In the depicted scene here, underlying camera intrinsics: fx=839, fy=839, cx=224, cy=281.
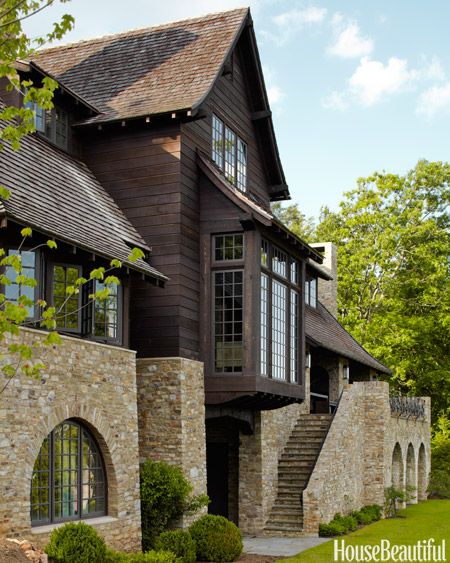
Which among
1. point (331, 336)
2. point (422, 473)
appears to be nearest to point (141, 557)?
point (331, 336)

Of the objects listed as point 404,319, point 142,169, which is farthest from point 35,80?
point 404,319

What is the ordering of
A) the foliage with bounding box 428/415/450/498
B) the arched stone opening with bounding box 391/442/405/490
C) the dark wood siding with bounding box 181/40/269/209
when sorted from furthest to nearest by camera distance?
the foliage with bounding box 428/415/450/498
the arched stone opening with bounding box 391/442/405/490
the dark wood siding with bounding box 181/40/269/209

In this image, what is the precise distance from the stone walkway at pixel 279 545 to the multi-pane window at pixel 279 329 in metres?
3.92

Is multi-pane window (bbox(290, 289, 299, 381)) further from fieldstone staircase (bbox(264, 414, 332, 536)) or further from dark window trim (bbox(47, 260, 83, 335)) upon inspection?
dark window trim (bbox(47, 260, 83, 335))

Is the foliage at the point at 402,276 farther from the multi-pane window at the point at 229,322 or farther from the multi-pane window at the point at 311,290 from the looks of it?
the multi-pane window at the point at 229,322

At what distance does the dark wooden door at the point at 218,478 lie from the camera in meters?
23.3

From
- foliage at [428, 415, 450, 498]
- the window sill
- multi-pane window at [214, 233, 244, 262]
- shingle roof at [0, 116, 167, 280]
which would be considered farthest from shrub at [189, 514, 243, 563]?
foliage at [428, 415, 450, 498]

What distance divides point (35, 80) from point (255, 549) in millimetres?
11552

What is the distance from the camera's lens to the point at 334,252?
36125 millimetres

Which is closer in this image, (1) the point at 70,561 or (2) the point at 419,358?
(1) the point at 70,561

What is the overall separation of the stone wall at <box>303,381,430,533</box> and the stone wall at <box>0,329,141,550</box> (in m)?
7.25

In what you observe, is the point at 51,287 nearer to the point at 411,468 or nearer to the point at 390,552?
the point at 390,552

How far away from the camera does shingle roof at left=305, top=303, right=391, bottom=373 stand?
27780mm

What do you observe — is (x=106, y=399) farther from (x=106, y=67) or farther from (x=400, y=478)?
(x=400, y=478)
